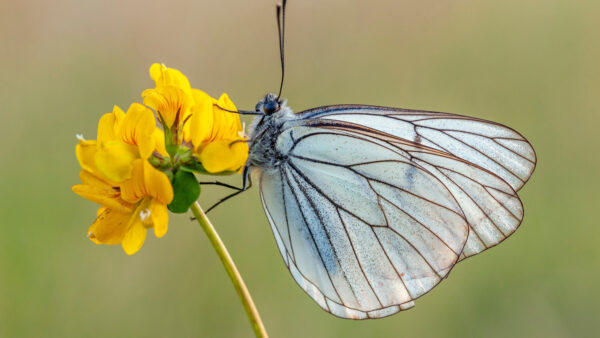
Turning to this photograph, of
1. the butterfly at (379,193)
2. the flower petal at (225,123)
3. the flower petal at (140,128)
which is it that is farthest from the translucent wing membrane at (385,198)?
the flower petal at (140,128)

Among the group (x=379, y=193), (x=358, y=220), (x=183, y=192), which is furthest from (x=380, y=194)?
(x=183, y=192)

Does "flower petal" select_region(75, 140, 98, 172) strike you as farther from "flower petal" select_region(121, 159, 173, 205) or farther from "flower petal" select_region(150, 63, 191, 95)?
"flower petal" select_region(150, 63, 191, 95)

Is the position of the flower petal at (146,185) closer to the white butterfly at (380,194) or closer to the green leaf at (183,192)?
the green leaf at (183,192)

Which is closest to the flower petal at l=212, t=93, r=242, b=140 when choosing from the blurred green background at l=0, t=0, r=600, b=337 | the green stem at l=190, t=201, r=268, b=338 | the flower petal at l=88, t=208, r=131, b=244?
the flower petal at l=88, t=208, r=131, b=244

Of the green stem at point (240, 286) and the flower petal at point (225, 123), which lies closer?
the green stem at point (240, 286)

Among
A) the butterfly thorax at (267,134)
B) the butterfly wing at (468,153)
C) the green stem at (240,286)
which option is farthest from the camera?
the butterfly wing at (468,153)

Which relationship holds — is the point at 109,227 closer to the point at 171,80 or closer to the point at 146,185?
the point at 146,185

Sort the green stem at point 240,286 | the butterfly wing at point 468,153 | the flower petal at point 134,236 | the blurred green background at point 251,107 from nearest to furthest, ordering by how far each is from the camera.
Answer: the green stem at point 240,286
the flower petal at point 134,236
the butterfly wing at point 468,153
the blurred green background at point 251,107

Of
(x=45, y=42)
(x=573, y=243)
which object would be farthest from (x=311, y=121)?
(x=45, y=42)
